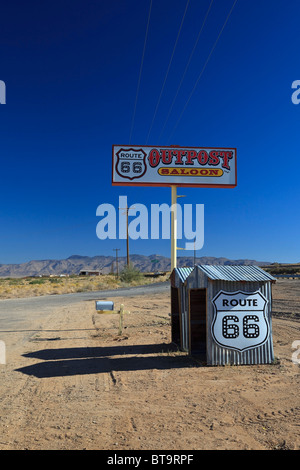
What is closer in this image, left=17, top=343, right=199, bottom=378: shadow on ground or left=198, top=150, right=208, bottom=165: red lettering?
left=17, top=343, right=199, bottom=378: shadow on ground

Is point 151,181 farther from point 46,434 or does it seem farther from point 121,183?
point 46,434

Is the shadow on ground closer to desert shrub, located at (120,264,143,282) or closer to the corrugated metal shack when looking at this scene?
the corrugated metal shack

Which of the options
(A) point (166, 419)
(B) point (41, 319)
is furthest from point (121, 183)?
(A) point (166, 419)

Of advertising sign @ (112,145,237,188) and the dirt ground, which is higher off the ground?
advertising sign @ (112,145,237,188)

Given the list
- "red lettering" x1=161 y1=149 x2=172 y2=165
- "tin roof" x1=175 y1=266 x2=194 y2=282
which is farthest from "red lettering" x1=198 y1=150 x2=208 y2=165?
"tin roof" x1=175 y1=266 x2=194 y2=282

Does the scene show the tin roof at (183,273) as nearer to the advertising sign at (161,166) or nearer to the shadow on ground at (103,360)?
the shadow on ground at (103,360)

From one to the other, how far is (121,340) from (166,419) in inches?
295

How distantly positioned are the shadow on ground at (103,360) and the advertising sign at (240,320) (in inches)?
47.8

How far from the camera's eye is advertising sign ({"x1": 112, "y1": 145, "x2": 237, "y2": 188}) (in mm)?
20141

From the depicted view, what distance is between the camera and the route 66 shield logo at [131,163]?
20.1 metres

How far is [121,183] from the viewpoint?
66.2 feet

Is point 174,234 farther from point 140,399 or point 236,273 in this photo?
point 140,399

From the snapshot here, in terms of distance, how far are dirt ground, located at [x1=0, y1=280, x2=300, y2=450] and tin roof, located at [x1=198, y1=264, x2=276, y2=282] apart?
2.35 metres

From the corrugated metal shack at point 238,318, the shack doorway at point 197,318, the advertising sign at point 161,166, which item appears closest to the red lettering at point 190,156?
the advertising sign at point 161,166
